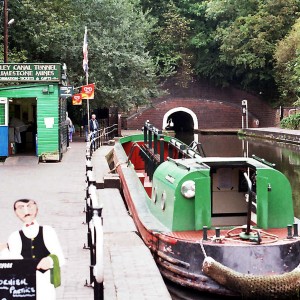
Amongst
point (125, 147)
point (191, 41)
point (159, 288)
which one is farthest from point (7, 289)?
point (191, 41)

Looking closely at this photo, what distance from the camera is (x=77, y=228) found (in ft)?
30.4

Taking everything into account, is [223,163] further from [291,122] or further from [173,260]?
[291,122]

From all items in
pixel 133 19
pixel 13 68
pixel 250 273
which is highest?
pixel 133 19

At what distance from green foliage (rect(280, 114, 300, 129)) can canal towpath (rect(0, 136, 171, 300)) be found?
27956 mm

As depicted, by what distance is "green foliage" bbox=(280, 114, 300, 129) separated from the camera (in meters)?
43.6

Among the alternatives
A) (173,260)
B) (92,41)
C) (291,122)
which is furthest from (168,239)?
(291,122)

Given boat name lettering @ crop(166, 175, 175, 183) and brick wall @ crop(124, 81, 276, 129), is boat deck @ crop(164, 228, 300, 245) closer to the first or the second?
boat name lettering @ crop(166, 175, 175, 183)

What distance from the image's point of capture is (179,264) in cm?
782

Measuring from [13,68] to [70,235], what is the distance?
Result: 39.3 ft

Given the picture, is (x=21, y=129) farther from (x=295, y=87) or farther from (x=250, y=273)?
(x=295, y=87)

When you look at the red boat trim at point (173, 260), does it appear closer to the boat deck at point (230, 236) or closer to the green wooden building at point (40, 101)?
the boat deck at point (230, 236)

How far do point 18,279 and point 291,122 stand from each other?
1640 inches

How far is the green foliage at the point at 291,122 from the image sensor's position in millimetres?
43562

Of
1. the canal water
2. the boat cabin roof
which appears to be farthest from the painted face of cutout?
the canal water
